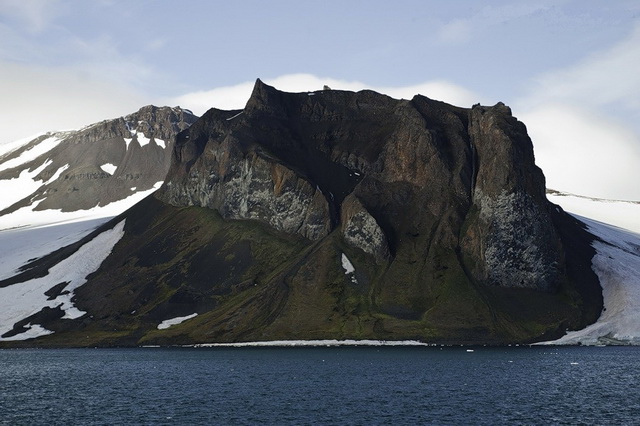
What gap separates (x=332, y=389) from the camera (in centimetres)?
10619

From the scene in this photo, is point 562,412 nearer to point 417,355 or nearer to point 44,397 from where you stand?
point 44,397

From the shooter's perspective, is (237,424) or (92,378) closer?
(237,424)

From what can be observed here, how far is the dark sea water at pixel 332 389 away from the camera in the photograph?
274 ft

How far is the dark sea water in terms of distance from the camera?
83375 mm

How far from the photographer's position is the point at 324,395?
100 meters

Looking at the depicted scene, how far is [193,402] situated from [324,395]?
17090 mm

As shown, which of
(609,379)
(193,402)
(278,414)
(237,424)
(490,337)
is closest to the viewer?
(237,424)

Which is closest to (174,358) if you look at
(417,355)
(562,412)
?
(417,355)

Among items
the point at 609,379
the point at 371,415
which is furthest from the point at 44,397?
the point at 609,379

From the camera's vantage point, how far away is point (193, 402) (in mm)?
95875

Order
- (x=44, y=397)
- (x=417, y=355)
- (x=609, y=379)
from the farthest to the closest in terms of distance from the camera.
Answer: (x=417, y=355) < (x=609, y=379) < (x=44, y=397)

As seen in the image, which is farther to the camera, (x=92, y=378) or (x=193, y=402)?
(x=92, y=378)

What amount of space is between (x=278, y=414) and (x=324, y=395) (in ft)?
50.6

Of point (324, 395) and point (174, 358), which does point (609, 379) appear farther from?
point (174, 358)
